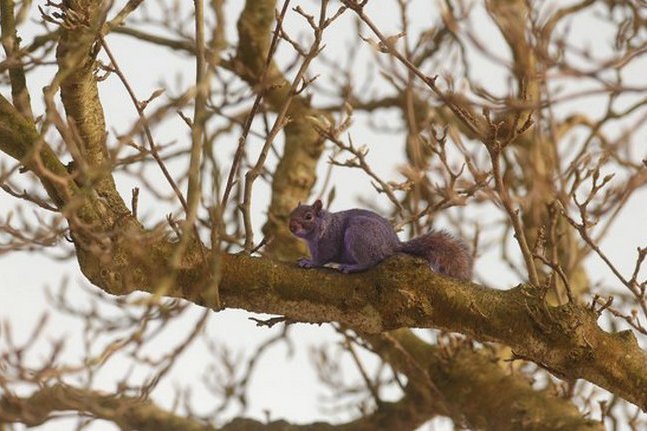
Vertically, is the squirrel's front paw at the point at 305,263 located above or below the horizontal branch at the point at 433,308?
above

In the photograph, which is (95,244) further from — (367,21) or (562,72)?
(562,72)

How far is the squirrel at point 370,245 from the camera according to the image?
3.50 m

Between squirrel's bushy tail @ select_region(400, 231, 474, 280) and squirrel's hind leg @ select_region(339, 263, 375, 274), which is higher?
squirrel's bushy tail @ select_region(400, 231, 474, 280)

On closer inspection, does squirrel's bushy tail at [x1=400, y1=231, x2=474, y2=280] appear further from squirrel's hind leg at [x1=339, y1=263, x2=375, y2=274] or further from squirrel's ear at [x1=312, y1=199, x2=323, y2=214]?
squirrel's ear at [x1=312, y1=199, x2=323, y2=214]

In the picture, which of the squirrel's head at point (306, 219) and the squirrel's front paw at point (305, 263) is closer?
the squirrel's front paw at point (305, 263)

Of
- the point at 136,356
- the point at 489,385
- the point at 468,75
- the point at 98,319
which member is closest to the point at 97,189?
the point at 98,319

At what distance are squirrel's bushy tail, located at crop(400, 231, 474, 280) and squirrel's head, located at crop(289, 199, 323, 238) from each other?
545 millimetres

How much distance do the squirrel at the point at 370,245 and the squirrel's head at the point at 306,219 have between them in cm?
1

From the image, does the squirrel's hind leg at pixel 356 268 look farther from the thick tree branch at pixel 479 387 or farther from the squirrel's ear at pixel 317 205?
the thick tree branch at pixel 479 387

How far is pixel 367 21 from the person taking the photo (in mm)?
2979

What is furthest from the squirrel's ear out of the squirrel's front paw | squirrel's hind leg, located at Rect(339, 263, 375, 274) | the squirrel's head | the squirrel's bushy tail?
squirrel's hind leg, located at Rect(339, 263, 375, 274)

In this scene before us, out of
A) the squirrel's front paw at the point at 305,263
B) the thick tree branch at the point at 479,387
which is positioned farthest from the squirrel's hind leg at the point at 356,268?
the thick tree branch at the point at 479,387

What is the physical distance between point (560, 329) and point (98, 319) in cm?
167

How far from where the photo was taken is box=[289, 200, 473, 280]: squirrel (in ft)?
11.5
